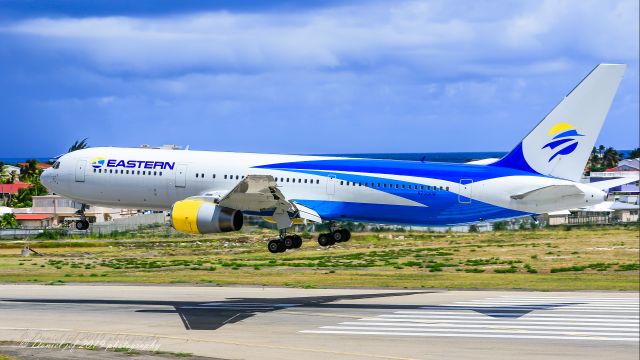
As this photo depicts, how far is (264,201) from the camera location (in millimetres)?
60656


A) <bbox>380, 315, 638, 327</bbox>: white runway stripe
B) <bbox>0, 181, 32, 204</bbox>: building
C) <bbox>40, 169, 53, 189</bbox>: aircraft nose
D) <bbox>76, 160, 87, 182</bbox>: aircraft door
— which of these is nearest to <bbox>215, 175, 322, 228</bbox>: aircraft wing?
<bbox>380, 315, 638, 327</bbox>: white runway stripe

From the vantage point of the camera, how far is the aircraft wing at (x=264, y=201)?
5781 centimetres

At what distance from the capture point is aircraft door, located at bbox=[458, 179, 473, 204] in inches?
2349

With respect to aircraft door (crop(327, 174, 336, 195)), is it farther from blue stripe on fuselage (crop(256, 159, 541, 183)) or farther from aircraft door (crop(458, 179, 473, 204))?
aircraft door (crop(458, 179, 473, 204))

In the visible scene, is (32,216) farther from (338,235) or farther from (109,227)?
(338,235)

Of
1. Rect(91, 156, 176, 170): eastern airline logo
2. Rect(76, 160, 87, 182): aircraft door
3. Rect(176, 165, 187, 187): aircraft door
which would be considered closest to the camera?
Rect(176, 165, 187, 187): aircraft door

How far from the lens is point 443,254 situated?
343ft

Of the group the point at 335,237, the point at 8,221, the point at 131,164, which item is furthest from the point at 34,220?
the point at 335,237

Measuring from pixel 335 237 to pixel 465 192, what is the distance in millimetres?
8894

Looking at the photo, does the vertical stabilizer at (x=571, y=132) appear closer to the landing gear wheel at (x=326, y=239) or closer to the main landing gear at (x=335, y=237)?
the main landing gear at (x=335, y=237)

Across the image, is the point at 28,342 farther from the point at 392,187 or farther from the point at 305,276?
the point at 305,276

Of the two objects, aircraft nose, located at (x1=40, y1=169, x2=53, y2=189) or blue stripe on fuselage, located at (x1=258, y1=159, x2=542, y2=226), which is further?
aircraft nose, located at (x1=40, y1=169, x2=53, y2=189)

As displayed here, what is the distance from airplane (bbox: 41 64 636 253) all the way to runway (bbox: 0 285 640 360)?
5.40m

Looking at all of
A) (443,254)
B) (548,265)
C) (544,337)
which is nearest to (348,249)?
(443,254)
